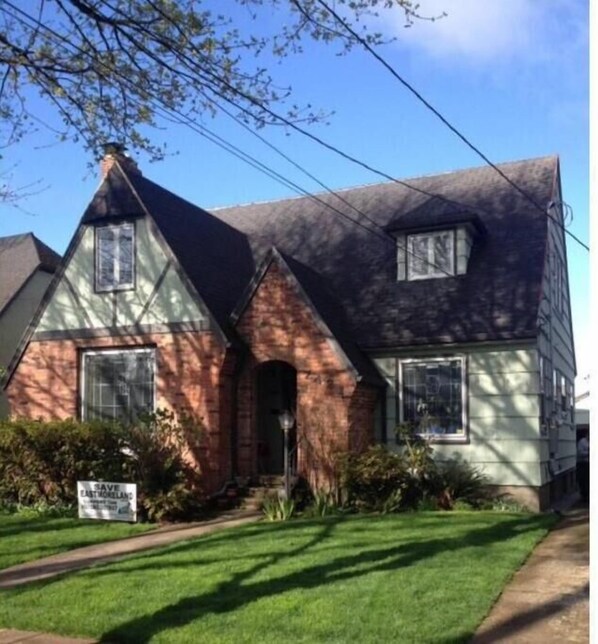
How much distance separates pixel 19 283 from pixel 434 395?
15.4 meters

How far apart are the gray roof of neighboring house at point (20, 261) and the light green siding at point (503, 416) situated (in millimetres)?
15093

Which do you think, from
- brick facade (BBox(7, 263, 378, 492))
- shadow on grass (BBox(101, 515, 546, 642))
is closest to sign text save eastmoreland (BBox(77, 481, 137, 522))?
brick facade (BBox(7, 263, 378, 492))

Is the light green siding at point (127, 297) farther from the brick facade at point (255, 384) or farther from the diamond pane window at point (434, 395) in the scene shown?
the diamond pane window at point (434, 395)

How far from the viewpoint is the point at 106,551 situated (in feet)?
36.7

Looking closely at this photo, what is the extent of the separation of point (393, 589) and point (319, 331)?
792 centimetres

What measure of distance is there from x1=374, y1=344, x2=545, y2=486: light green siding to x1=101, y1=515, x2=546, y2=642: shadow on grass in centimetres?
328

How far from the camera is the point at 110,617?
7383 mm

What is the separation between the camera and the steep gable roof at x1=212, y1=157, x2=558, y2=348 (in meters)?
16.2

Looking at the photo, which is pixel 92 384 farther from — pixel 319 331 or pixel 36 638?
pixel 36 638

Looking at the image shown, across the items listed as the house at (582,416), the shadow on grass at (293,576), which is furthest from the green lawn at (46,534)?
the house at (582,416)

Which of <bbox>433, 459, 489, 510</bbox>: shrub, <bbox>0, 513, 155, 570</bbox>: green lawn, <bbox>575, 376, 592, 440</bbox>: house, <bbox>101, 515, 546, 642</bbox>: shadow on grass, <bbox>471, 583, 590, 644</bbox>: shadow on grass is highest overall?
<bbox>575, 376, 592, 440</bbox>: house

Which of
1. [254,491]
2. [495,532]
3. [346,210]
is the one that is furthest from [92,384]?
[495,532]

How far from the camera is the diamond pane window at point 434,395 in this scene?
1617 centimetres

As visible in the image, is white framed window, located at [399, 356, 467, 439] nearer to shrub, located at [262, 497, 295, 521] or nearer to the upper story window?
the upper story window
